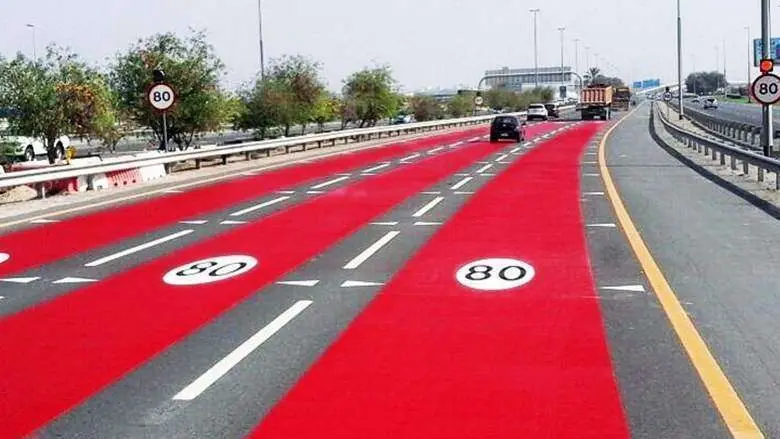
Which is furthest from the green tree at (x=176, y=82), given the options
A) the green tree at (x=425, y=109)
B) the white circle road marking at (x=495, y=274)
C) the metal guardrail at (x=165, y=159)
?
the green tree at (x=425, y=109)

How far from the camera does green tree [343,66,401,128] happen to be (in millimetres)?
68812

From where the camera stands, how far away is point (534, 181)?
80.8 ft

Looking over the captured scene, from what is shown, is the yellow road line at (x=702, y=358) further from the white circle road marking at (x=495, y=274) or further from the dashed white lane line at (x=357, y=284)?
the dashed white lane line at (x=357, y=284)

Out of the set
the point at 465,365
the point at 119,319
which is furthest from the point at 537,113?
the point at 465,365

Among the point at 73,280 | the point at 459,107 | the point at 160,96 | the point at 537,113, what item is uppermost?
the point at 160,96

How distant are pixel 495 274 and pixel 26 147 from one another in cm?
3324

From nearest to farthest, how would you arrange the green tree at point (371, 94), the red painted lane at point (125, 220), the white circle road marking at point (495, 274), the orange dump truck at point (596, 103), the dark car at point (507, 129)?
1. the white circle road marking at point (495, 274)
2. the red painted lane at point (125, 220)
3. the dark car at point (507, 129)
4. the green tree at point (371, 94)
5. the orange dump truck at point (596, 103)

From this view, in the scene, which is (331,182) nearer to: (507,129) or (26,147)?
(26,147)

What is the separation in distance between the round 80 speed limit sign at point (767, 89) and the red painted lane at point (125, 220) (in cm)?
1158

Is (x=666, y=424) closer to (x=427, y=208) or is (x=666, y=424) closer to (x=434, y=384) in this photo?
(x=434, y=384)

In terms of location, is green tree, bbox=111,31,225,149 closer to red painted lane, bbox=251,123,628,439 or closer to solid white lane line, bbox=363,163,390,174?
solid white lane line, bbox=363,163,390,174

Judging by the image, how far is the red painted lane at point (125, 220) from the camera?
14162mm

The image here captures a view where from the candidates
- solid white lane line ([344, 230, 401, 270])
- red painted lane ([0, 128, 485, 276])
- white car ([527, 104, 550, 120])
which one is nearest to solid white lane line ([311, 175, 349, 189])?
red painted lane ([0, 128, 485, 276])

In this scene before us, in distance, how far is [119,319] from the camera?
938cm
